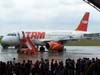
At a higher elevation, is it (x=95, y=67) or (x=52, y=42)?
(x=95, y=67)

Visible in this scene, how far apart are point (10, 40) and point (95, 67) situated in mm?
40458

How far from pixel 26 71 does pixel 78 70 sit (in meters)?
3.25

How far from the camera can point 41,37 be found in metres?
60.6

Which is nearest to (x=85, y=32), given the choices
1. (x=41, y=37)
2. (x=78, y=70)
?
(x=41, y=37)

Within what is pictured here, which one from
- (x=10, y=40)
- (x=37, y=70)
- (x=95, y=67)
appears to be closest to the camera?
(x=95, y=67)

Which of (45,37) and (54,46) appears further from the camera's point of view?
(45,37)

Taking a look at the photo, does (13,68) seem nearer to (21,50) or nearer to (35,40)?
(21,50)

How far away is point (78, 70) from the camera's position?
2316 cm

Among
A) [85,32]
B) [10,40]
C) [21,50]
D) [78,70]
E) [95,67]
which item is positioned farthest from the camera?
[85,32]

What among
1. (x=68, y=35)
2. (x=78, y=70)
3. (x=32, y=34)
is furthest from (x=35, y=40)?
(x=78, y=70)

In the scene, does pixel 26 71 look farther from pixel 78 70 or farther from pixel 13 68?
pixel 78 70

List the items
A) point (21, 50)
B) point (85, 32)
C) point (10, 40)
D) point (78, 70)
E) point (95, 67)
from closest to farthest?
point (95, 67), point (78, 70), point (21, 50), point (10, 40), point (85, 32)

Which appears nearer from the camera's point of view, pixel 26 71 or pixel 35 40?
pixel 26 71

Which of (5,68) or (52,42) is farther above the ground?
(5,68)
